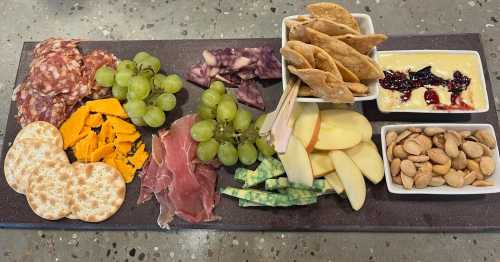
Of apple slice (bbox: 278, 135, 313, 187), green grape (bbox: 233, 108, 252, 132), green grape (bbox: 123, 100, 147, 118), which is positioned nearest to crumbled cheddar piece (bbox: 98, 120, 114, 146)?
green grape (bbox: 123, 100, 147, 118)

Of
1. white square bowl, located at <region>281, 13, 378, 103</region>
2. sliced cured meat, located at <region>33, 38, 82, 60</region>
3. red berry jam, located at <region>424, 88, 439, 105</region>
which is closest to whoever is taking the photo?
white square bowl, located at <region>281, 13, 378, 103</region>

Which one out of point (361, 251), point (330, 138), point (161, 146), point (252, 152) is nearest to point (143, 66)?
point (161, 146)

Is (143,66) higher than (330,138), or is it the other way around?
(143,66)

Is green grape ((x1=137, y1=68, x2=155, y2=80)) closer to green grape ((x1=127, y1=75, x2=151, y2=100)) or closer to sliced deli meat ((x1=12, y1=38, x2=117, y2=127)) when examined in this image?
green grape ((x1=127, y1=75, x2=151, y2=100))

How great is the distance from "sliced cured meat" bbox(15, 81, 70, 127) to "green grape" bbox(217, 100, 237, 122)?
1.39ft

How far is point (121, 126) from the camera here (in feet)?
3.64

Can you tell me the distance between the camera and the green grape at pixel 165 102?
1.06m

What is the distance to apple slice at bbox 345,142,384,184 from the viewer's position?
1001 mm

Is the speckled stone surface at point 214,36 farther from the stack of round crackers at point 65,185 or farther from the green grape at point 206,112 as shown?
the green grape at point 206,112

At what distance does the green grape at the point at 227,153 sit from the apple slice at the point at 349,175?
0.22 m

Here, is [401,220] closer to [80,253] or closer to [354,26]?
[354,26]

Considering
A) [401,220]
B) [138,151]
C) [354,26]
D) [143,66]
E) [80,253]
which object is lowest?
[80,253]

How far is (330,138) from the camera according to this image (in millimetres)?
985

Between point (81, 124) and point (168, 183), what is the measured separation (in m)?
0.27
